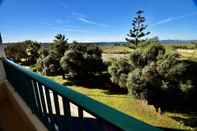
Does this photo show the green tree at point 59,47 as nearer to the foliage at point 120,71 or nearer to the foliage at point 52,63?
the foliage at point 52,63

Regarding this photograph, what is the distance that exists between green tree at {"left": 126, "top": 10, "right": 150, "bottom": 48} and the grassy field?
899 centimetres

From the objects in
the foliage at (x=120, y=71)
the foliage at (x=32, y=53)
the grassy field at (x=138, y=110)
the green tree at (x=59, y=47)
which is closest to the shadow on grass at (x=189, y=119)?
the grassy field at (x=138, y=110)

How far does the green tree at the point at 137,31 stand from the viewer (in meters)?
22.8

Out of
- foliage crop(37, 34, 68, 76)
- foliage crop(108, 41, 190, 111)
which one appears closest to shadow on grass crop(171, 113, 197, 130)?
foliage crop(108, 41, 190, 111)

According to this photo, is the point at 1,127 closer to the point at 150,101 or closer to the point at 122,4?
the point at 150,101

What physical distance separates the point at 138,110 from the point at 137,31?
39.4 ft

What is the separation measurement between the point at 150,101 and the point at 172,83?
175 cm

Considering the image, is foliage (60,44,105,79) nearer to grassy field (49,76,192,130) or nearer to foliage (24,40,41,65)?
grassy field (49,76,192,130)

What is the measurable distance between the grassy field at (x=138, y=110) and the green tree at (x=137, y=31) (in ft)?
29.5

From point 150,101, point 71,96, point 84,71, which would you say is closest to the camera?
point 71,96

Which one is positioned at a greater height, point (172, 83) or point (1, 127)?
point (1, 127)

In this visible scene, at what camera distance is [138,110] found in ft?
40.6

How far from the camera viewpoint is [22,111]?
83.2 inches

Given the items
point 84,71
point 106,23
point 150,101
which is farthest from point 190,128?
point 106,23
